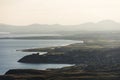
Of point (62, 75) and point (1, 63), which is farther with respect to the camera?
point (1, 63)

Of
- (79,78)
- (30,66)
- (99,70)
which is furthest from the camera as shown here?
(30,66)

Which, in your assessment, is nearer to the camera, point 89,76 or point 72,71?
point 89,76

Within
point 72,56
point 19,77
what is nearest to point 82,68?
point 19,77

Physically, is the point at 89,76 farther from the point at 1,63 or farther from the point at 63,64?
the point at 1,63

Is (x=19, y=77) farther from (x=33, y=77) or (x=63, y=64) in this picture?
(x=63, y=64)

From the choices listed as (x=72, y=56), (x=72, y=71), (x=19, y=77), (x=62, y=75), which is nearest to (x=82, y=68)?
(x=72, y=71)

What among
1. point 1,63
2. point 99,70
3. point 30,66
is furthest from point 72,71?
point 1,63

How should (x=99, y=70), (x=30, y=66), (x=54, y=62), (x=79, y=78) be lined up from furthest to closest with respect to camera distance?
1. (x=54, y=62)
2. (x=30, y=66)
3. (x=99, y=70)
4. (x=79, y=78)

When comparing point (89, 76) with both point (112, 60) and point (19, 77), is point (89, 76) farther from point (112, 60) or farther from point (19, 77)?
point (112, 60)
